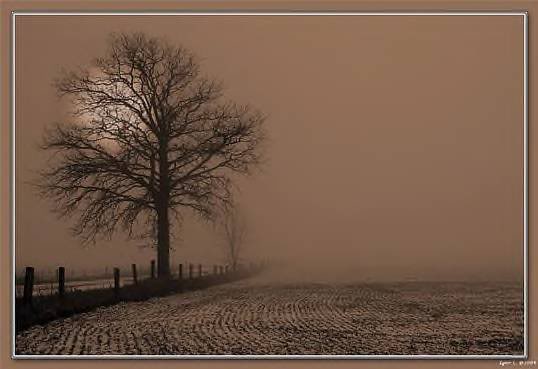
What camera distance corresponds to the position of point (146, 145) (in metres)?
21.9

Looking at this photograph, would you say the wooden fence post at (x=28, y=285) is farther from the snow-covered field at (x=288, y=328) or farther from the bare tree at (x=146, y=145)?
the bare tree at (x=146, y=145)

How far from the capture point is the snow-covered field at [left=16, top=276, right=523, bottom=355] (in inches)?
492

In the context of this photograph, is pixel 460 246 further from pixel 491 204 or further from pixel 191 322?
pixel 191 322

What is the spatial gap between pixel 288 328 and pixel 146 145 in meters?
10.2

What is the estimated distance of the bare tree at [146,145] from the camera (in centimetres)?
1934

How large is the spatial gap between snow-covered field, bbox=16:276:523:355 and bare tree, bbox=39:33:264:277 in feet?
12.5

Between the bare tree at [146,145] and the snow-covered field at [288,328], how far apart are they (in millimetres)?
3795

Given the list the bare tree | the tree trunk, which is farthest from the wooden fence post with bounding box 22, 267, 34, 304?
the tree trunk

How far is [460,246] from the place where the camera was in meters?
24.5

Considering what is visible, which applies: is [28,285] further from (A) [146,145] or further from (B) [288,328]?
(A) [146,145]

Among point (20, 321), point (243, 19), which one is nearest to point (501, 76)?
point (243, 19)

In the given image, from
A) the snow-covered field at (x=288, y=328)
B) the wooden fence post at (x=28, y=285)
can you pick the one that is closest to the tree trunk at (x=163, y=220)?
the snow-covered field at (x=288, y=328)

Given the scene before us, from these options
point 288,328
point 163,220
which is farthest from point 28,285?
point 163,220

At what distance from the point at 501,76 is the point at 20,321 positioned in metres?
13.5
